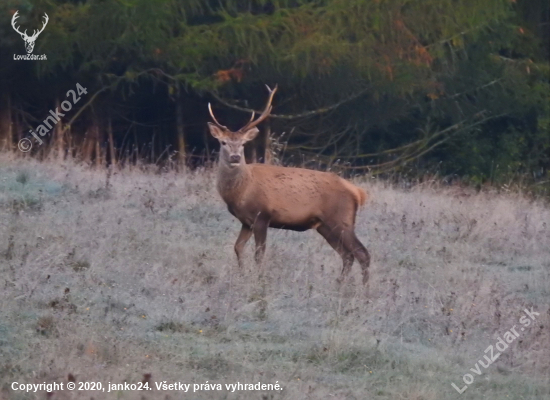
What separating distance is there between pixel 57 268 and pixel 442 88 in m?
11.5

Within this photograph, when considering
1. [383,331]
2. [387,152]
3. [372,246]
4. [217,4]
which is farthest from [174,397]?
[387,152]

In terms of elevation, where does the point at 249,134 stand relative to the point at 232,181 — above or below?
above

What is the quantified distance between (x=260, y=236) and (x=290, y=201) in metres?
0.48

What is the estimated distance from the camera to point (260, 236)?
9148 mm

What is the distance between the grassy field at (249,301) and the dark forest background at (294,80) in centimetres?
391

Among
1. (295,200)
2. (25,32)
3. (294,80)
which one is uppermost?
(25,32)

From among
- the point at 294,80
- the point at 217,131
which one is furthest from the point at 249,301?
the point at 294,80

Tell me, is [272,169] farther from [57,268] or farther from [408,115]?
[408,115]
